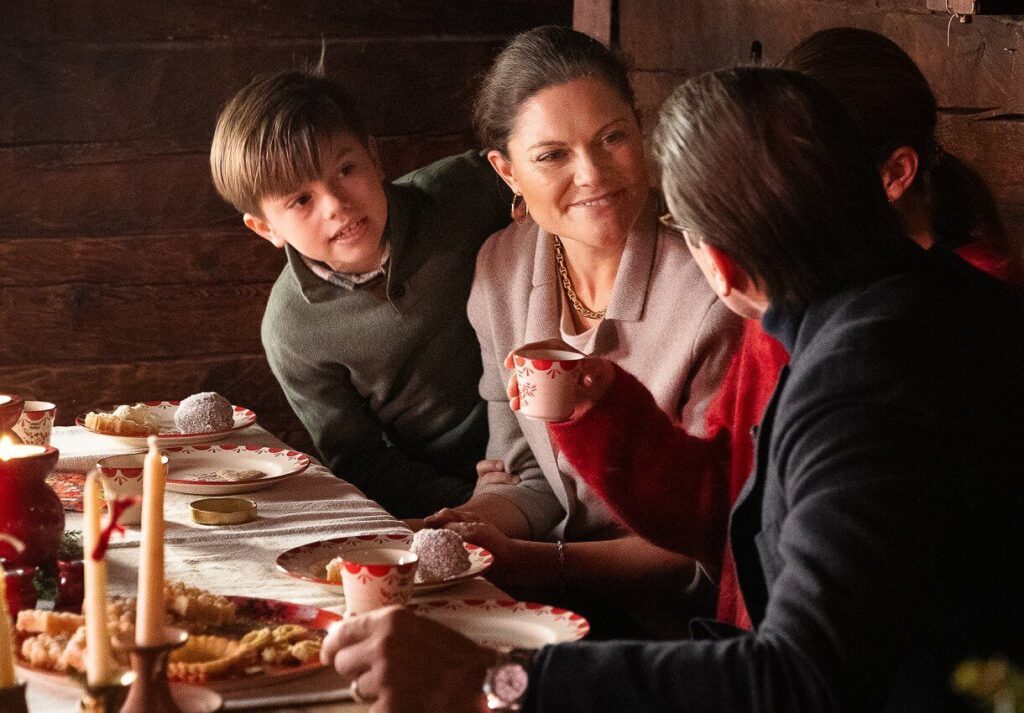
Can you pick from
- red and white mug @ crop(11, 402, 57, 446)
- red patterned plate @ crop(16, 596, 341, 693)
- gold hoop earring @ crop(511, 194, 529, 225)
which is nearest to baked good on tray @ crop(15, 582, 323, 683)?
red patterned plate @ crop(16, 596, 341, 693)

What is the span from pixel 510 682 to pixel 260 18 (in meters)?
2.89

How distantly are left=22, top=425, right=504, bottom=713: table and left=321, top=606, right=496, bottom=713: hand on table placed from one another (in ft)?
0.36

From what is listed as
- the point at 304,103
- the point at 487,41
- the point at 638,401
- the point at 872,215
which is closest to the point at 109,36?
the point at 487,41

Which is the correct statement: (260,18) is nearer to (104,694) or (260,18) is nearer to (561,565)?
(561,565)

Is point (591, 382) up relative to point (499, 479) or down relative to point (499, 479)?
up

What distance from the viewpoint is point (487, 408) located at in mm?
2818

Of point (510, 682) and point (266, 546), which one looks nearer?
point (510, 682)

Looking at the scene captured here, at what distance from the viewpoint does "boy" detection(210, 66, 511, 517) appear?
257cm

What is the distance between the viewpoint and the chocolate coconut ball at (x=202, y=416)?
246cm

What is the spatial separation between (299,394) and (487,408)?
411mm

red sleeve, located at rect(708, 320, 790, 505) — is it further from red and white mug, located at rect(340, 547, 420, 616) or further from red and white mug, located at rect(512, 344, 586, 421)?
red and white mug, located at rect(340, 547, 420, 616)

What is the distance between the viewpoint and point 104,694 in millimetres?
978

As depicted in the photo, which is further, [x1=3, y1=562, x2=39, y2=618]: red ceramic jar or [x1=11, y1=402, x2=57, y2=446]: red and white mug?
[x1=11, y1=402, x2=57, y2=446]: red and white mug

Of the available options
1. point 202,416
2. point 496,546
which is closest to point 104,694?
point 496,546
